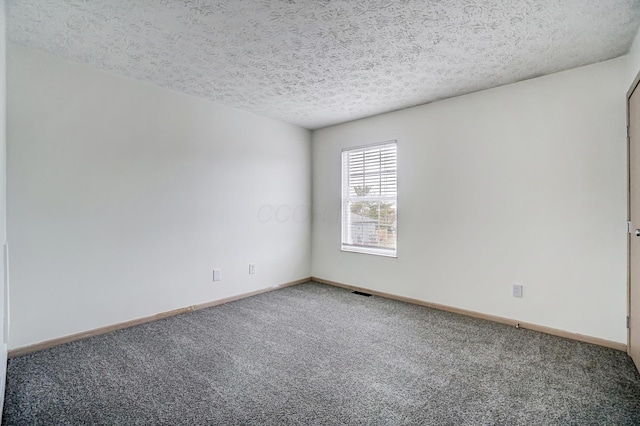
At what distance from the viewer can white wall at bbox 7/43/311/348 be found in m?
2.45

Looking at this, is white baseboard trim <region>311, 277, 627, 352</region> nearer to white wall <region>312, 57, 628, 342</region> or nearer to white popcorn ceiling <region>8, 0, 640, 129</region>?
white wall <region>312, 57, 628, 342</region>

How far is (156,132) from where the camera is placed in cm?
317

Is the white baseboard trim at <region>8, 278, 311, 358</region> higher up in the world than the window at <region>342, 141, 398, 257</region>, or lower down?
lower down

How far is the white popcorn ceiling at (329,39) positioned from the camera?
6.27 ft

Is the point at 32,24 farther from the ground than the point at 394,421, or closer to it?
farther from the ground

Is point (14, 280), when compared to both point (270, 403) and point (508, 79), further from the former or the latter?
point (508, 79)

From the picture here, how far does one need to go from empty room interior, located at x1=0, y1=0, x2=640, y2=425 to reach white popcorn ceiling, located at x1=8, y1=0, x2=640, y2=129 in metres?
0.02

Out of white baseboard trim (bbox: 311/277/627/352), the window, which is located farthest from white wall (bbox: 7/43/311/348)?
white baseboard trim (bbox: 311/277/627/352)

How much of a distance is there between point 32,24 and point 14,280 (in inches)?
72.0

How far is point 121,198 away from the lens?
9.59ft

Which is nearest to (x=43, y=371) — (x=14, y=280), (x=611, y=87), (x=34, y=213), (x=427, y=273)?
(x=14, y=280)

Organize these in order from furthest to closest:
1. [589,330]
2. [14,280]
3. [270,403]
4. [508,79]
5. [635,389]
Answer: [508,79] < [589,330] < [14,280] < [635,389] < [270,403]

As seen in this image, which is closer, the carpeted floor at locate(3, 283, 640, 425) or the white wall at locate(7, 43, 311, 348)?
the carpeted floor at locate(3, 283, 640, 425)

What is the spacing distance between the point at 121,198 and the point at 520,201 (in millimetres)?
3722
